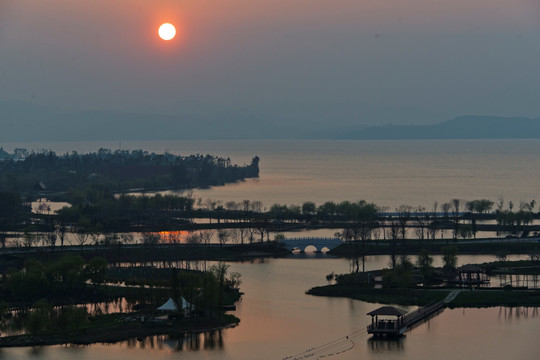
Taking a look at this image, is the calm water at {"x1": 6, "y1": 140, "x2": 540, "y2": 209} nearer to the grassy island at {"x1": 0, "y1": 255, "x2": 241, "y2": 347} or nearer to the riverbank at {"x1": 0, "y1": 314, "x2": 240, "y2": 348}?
the grassy island at {"x1": 0, "y1": 255, "x2": 241, "y2": 347}

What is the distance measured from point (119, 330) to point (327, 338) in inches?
225

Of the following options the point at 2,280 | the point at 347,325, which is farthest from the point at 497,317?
the point at 2,280

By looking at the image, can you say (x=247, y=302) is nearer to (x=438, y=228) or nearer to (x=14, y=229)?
(x=438, y=228)

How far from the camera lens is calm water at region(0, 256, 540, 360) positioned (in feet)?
80.6

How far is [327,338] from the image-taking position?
2623cm

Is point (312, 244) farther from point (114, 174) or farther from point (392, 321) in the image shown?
point (114, 174)

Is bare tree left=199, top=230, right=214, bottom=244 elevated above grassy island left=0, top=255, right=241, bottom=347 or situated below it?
above

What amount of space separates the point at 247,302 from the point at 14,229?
28.0 metres

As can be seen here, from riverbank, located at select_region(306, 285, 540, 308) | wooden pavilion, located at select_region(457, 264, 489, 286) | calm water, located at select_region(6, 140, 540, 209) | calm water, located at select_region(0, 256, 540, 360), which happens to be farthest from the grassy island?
calm water, located at select_region(6, 140, 540, 209)

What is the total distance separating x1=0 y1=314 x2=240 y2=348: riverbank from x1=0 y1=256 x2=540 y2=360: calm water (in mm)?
417

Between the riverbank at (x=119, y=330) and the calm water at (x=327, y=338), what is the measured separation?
0.42 m

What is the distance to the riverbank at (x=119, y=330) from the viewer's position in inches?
1011

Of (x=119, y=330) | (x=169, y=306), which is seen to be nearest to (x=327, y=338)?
(x=169, y=306)

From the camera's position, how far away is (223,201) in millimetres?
74812
